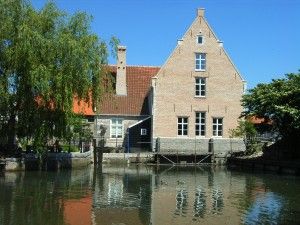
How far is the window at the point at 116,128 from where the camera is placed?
145ft

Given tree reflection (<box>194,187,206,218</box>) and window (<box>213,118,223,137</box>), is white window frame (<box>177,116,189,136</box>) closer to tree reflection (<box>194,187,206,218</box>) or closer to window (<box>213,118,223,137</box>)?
window (<box>213,118,223,137</box>)

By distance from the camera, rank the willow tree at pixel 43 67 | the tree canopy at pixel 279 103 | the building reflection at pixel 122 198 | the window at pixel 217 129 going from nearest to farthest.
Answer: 1. the building reflection at pixel 122 198
2. the willow tree at pixel 43 67
3. the tree canopy at pixel 279 103
4. the window at pixel 217 129

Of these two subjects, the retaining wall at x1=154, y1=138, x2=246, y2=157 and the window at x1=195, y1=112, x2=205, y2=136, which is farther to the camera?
the window at x1=195, y1=112, x2=205, y2=136

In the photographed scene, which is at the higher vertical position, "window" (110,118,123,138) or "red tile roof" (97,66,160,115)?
"red tile roof" (97,66,160,115)

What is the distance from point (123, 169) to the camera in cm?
3644

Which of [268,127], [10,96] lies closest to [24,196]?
[10,96]

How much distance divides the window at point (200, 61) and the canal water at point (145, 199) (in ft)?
44.6

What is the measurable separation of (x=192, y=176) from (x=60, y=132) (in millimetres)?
8380

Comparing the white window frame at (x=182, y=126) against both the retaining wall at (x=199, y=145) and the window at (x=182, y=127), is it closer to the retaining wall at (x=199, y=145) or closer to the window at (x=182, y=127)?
the window at (x=182, y=127)

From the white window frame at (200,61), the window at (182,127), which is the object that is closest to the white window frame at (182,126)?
the window at (182,127)

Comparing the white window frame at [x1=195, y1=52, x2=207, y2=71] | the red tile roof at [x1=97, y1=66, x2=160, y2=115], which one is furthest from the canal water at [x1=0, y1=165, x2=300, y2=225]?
the white window frame at [x1=195, y1=52, x2=207, y2=71]

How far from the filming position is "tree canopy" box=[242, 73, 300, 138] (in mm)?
32453

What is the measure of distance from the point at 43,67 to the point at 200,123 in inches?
730

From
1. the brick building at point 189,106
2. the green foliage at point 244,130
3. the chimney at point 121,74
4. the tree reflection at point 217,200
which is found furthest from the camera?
the chimney at point 121,74
